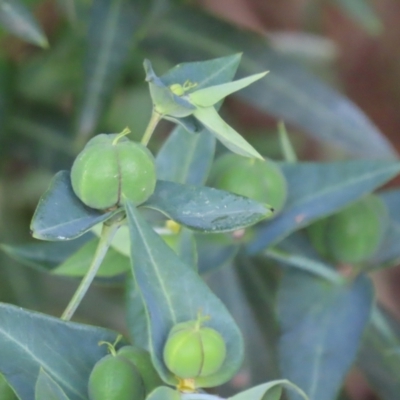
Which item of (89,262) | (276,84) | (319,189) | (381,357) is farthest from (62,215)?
(276,84)

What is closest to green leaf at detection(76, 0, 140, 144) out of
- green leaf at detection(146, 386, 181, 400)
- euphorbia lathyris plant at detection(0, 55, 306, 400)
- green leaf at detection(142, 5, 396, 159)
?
green leaf at detection(142, 5, 396, 159)

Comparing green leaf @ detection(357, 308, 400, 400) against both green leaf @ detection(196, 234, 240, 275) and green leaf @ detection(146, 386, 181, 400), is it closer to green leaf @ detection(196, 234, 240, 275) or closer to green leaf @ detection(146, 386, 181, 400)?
green leaf @ detection(196, 234, 240, 275)

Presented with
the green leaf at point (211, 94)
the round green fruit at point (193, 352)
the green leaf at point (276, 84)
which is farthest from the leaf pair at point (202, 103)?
the green leaf at point (276, 84)

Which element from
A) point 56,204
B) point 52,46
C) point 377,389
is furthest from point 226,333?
point 52,46

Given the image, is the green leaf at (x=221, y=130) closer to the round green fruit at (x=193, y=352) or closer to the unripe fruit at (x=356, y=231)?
the round green fruit at (x=193, y=352)

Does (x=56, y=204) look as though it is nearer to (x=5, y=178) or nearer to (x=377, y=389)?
(x=377, y=389)

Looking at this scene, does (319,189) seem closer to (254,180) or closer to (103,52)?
(254,180)
